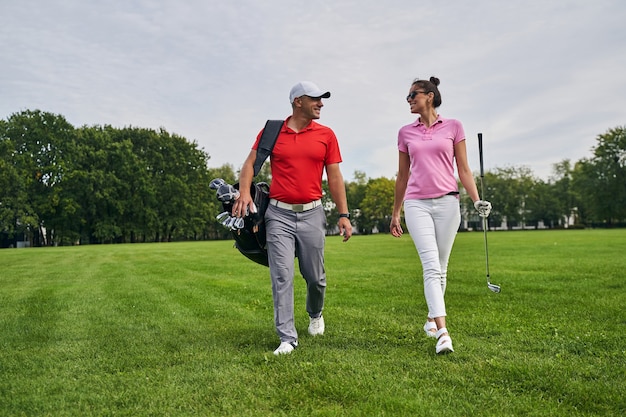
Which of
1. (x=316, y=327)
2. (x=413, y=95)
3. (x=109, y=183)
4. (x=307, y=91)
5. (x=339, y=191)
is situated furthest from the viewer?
(x=109, y=183)

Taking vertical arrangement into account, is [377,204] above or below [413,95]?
above

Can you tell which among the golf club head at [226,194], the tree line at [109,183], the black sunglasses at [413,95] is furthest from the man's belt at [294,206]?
the tree line at [109,183]

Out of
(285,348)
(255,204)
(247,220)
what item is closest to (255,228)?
(247,220)

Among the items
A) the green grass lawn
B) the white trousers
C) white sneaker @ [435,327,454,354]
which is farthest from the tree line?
white sneaker @ [435,327,454,354]

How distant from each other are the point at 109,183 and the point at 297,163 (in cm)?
5901

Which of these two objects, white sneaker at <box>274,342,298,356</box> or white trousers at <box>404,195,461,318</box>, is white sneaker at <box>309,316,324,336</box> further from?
white trousers at <box>404,195,461,318</box>

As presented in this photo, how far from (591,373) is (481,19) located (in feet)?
43.2

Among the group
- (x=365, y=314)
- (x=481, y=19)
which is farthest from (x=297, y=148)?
(x=481, y=19)

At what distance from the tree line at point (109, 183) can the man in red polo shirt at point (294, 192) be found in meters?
56.0

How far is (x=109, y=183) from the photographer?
59.9 metres

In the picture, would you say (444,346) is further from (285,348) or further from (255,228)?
(255,228)

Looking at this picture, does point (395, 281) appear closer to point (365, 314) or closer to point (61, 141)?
point (365, 314)

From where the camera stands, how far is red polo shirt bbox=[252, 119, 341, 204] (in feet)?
17.8

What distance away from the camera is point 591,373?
4168mm
